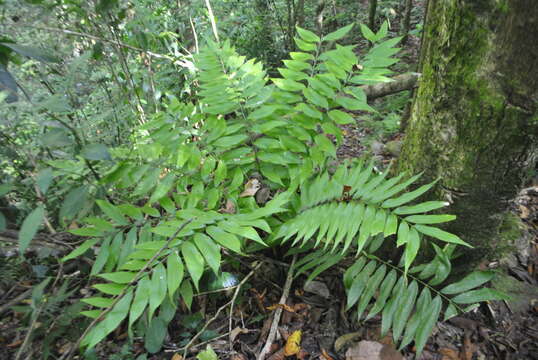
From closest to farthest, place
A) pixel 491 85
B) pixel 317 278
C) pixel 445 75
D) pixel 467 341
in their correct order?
pixel 491 85 < pixel 445 75 < pixel 467 341 < pixel 317 278

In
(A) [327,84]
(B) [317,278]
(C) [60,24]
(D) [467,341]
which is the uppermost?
(C) [60,24]

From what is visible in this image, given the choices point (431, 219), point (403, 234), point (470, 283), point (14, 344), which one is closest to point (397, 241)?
point (403, 234)

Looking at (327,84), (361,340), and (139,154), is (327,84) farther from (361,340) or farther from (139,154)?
(361,340)

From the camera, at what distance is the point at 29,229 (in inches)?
43.8

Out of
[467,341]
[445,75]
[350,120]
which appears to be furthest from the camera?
[350,120]

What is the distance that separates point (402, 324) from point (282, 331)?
59cm

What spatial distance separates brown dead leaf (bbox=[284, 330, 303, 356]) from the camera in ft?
5.10

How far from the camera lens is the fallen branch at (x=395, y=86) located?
7.45ft

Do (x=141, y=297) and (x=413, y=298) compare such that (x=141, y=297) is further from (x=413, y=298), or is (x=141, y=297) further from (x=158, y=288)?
(x=413, y=298)

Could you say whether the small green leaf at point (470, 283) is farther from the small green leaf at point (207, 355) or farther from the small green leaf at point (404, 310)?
the small green leaf at point (207, 355)

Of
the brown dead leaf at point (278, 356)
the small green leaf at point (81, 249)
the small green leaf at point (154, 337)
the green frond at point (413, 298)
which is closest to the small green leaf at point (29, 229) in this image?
the small green leaf at point (81, 249)

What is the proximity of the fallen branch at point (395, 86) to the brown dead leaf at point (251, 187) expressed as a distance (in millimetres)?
1051

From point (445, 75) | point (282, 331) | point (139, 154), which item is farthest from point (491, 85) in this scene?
point (139, 154)

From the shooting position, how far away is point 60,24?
196 centimetres
